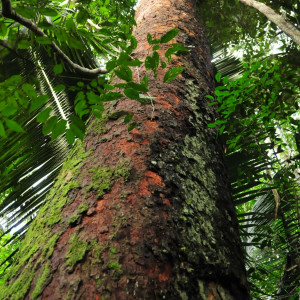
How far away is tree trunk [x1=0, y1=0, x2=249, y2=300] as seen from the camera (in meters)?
0.65

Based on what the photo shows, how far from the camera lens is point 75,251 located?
69 cm

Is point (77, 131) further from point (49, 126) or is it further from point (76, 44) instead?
point (76, 44)

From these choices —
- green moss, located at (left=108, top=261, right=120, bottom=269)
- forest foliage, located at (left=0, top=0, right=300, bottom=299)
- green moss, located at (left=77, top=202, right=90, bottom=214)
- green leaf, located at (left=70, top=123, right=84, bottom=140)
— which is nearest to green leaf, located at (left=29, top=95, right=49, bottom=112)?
forest foliage, located at (left=0, top=0, right=300, bottom=299)

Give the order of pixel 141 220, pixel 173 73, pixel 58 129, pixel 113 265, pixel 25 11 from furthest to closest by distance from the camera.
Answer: pixel 173 73, pixel 58 129, pixel 25 11, pixel 141 220, pixel 113 265

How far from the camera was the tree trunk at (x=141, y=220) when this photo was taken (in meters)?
0.65

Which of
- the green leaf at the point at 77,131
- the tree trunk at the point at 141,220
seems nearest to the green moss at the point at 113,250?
the tree trunk at the point at 141,220

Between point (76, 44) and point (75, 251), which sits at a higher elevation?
point (76, 44)

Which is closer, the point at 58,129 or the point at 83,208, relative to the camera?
the point at 83,208

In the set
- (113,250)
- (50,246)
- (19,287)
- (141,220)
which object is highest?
(141,220)

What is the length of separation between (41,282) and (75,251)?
105 mm

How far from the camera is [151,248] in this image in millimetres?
696

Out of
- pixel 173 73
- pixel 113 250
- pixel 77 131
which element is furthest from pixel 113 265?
pixel 173 73

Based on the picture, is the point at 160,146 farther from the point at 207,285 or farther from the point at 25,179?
the point at 25,179

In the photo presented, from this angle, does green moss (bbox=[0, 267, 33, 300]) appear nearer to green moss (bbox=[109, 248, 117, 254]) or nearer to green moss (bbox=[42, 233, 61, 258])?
green moss (bbox=[42, 233, 61, 258])
